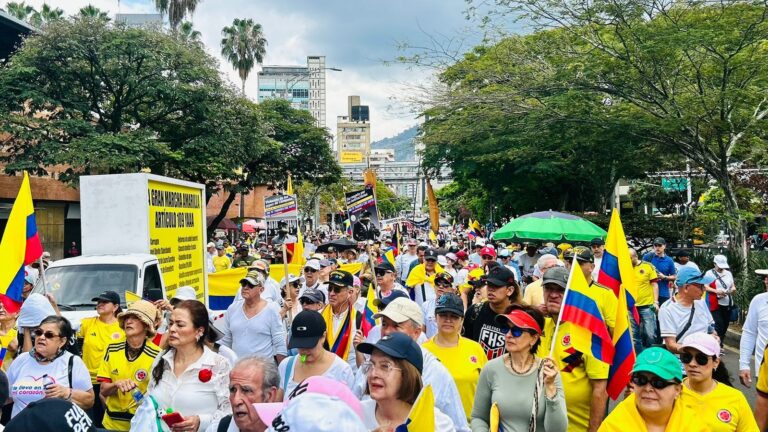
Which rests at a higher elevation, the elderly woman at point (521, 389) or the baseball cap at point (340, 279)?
the baseball cap at point (340, 279)

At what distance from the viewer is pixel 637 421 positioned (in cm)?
369

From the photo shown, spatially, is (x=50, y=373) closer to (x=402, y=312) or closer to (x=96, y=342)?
(x=96, y=342)

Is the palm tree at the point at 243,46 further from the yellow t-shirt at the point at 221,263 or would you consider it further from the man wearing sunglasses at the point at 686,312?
the man wearing sunglasses at the point at 686,312

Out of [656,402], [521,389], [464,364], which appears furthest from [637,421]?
[464,364]

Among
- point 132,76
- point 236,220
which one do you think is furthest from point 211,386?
point 236,220

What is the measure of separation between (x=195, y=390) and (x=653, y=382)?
267 cm

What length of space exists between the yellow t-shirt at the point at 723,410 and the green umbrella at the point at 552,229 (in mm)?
10753

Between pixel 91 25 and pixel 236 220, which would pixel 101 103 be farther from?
pixel 236 220

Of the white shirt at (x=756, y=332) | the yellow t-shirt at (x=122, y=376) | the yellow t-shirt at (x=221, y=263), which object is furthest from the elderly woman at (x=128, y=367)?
the yellow t-shirt at (x=221, y=263)

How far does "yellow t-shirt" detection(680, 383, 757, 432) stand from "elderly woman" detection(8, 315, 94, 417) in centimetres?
387

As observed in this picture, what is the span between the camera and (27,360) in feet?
16.5

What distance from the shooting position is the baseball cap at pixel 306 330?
4.59m

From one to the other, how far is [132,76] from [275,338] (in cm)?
2206

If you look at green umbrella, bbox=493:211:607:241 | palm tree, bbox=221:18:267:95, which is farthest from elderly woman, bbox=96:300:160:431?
palm tree, bbox=221:18:267:95
